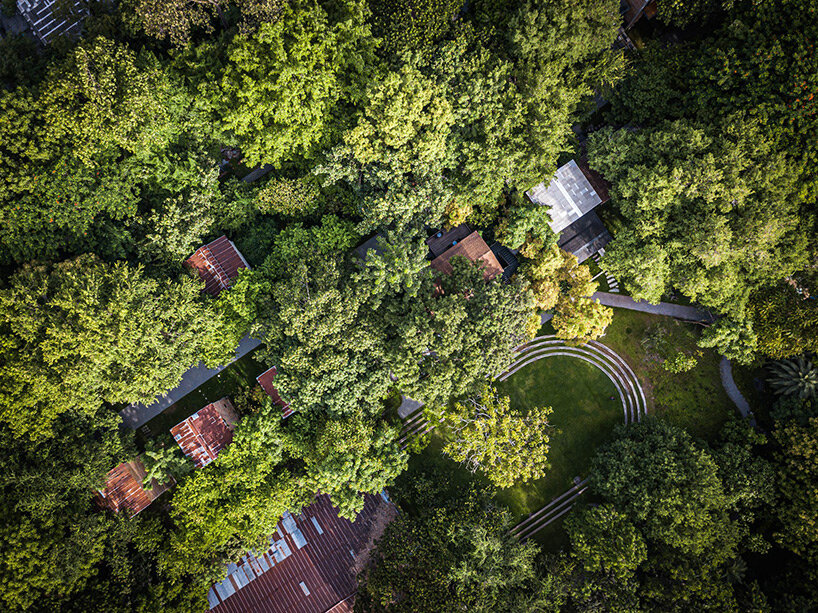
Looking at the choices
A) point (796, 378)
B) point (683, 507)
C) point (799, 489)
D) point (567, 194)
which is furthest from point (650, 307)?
point (799, 489)

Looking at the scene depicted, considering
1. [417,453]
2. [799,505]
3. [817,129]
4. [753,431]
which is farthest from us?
[417,453]

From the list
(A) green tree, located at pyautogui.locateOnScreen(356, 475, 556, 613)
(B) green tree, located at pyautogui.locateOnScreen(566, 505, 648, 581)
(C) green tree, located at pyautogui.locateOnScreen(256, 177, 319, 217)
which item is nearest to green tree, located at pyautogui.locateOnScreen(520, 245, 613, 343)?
(B) green tree, located at pyautogui.locateOnScreen(566, 505, 648, 581)

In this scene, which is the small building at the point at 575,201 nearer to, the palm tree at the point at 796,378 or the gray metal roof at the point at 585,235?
the gray metal roof at the point at 585,235

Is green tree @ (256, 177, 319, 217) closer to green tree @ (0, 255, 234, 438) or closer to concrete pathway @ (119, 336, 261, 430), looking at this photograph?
green tree @ (0, 255, 234, 438)

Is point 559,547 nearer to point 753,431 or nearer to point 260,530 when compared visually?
point 753,431

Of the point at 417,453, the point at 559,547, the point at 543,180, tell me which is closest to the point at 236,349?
the point at 417,453

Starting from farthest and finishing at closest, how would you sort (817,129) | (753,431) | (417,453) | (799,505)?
(417,453) → (753,431) → (799,505) → (817,129)

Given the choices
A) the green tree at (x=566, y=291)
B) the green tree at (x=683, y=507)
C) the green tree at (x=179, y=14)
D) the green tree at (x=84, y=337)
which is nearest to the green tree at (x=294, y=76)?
the green tree at (x=179, y=14)
